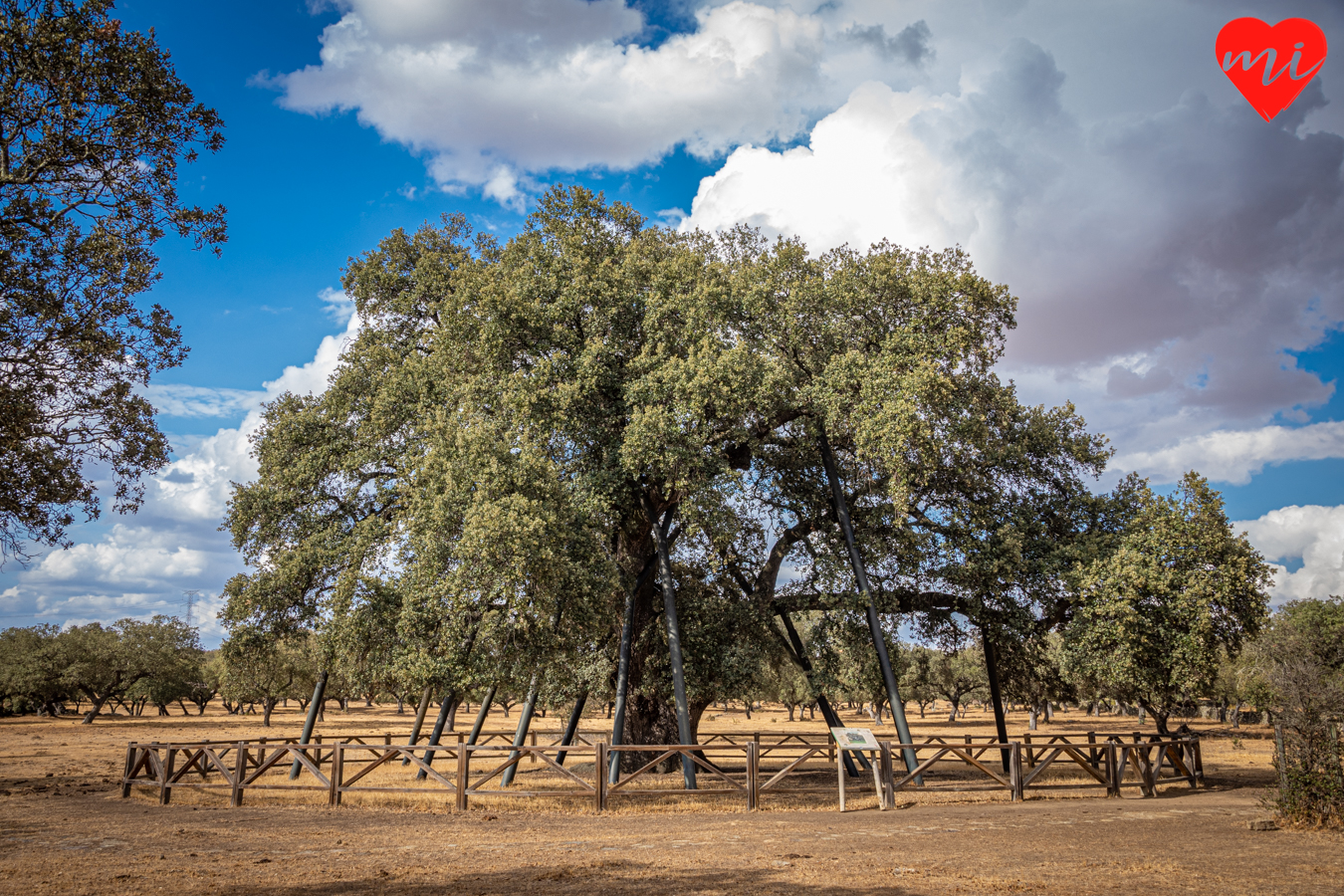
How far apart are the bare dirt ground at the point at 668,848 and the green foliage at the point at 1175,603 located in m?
3.28

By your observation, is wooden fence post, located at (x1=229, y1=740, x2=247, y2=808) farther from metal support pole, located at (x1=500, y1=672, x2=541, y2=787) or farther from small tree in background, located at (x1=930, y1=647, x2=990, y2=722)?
small tree in background, located at (x1=930, y1=647, x2=990, y2=722)

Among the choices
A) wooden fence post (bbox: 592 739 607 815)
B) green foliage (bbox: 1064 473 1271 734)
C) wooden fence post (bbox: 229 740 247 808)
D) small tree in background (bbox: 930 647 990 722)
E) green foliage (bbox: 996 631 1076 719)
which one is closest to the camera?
wooden fence post (bbox: 592 739 607 815)

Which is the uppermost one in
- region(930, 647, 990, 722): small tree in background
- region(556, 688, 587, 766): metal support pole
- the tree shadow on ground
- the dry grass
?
the tree shadow on ground

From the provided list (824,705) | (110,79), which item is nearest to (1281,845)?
(824,705)

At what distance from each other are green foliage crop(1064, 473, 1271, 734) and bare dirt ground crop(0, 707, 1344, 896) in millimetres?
3276

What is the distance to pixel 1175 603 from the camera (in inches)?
790

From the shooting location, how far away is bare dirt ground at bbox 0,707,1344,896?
885 centimetres

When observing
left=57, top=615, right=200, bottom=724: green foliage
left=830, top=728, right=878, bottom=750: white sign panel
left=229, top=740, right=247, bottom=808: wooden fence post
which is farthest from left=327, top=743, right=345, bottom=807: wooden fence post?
left=57, top=615, right=200, bottom=724: green foliage

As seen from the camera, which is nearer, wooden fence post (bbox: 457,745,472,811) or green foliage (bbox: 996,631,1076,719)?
wooden fence post (bbox: 457,745,472,811)

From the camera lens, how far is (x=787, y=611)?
26156 millimetres

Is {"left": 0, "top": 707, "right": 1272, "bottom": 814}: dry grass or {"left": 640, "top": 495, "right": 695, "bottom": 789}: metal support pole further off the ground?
{"left": 640, "top": 495, "right": 695, "bottom": 789}: metal support pole

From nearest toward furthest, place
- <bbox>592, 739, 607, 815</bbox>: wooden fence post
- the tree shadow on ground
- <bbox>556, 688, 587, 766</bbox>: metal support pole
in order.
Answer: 1. the tree shadow on ground
2. <bbox>592, 739, 607, 815</bbox>: wooden fence post
3. <bbox>556, 688, 587, 766</bbox>: metal support pole

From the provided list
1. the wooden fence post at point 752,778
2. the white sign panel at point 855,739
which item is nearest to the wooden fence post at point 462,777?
the wooden fence post at point 752,778

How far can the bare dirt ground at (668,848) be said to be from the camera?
885cm
